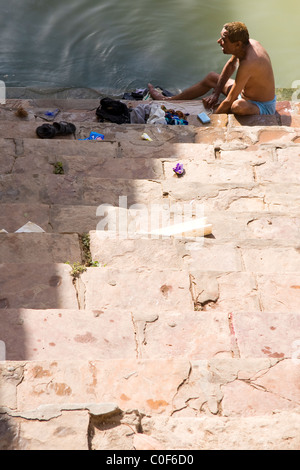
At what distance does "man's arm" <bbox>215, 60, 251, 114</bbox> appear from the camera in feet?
21.0

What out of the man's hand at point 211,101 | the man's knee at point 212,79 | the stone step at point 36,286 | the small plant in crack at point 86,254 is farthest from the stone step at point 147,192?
the man's knee at point 212,79

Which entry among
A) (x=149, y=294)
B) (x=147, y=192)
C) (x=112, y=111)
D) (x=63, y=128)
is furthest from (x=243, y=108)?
(x=149, y=294)

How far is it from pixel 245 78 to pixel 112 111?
1.61m

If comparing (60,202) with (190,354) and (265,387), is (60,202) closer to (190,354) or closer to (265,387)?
(190,354)

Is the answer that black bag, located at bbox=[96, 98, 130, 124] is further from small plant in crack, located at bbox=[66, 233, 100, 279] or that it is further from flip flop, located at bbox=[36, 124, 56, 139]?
small plant in crack, located at bbox=[66, 233, 100, 279]

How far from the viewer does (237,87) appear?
6.55 m

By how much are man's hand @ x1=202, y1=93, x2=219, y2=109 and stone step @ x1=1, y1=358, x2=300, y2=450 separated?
5136mm

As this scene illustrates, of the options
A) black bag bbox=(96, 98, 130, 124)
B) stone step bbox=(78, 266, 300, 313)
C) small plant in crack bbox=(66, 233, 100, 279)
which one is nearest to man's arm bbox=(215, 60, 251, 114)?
black bag bbox=(96, 98, 130, 124)

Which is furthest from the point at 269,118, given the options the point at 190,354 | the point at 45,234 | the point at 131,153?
the point at 190,354

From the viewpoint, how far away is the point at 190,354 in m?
2.92

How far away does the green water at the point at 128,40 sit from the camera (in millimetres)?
9242

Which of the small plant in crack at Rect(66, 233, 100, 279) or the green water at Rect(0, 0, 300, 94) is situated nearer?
the small plant in crack at Rect(66, 233, 100, 279)
